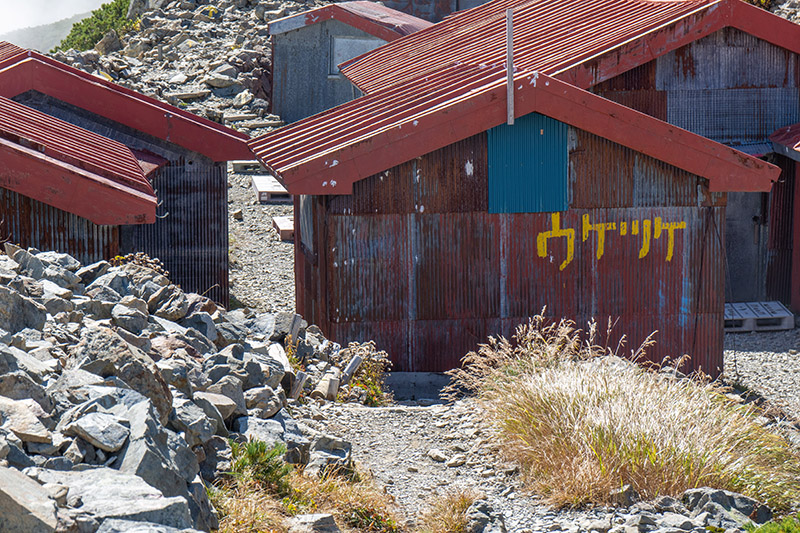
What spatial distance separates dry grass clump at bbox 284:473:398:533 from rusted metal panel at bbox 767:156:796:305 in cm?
1061

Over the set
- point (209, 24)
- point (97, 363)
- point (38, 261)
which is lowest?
point (97, 363)

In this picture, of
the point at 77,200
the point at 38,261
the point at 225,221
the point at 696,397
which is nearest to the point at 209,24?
the point at 225,221

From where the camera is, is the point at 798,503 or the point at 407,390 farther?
the point at 407,390

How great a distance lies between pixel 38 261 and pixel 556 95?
18.4ft

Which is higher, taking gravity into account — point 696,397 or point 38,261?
point 38,261

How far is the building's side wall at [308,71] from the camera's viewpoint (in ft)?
84.0

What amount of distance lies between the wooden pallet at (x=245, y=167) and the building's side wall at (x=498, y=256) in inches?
500

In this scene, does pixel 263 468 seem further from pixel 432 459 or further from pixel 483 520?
pixel 432 459

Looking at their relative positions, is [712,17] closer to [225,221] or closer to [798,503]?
[225,221]

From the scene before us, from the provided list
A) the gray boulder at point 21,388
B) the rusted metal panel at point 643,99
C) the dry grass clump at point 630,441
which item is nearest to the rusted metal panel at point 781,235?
the rusted metal panel at point 643,99

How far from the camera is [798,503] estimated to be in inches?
264

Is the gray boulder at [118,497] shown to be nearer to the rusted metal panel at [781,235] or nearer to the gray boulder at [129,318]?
the gray boulder at [129,318]

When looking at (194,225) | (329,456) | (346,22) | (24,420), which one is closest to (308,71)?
(346,22)

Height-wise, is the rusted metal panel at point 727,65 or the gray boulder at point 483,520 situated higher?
the rusted metal panel at point 727,65
